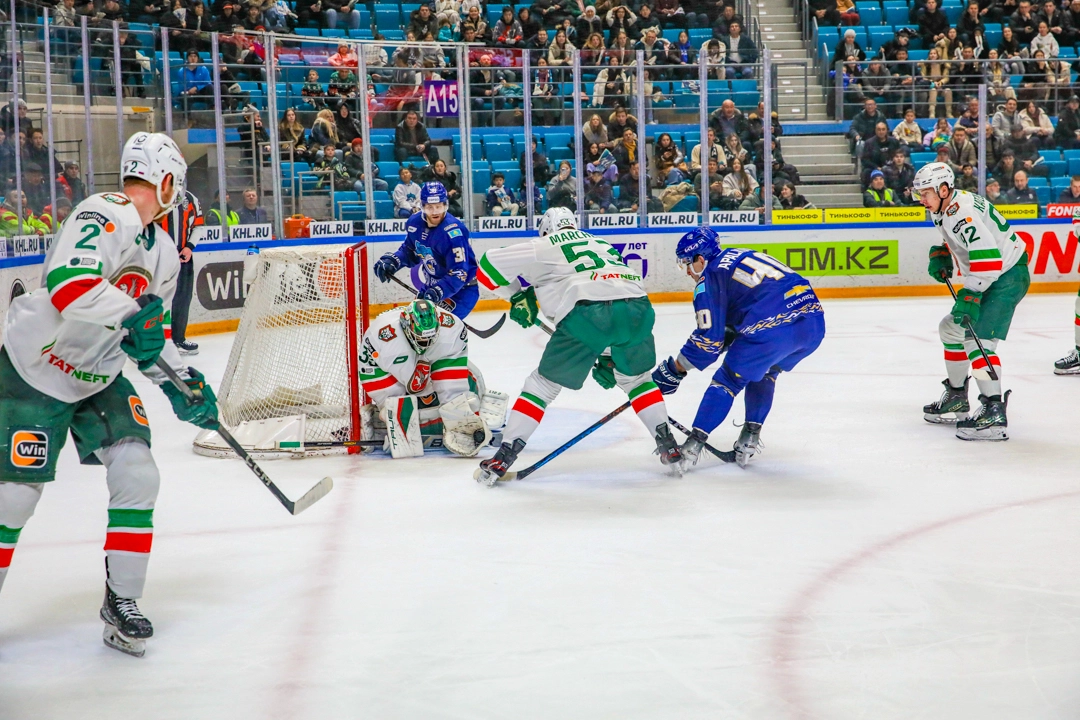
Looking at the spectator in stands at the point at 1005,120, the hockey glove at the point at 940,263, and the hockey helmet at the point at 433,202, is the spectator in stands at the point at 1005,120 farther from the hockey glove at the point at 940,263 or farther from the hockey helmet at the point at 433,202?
the hockey helmet at the point at 433,202

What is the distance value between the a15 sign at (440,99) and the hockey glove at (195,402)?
7.81 m

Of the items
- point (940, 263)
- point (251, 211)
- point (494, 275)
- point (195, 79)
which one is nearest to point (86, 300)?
point (494, 275)

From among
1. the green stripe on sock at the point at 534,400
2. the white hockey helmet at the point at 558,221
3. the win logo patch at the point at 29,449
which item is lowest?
the green stripe on sock at the point at 534,400

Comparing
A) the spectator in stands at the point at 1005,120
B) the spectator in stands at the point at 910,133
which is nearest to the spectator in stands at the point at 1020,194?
the spectator in stands at the point at 1005,120

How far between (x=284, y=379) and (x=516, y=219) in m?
5.77

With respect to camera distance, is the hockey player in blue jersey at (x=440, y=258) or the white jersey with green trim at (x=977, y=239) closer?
the white jersey with green trim at (x=977, y=239)

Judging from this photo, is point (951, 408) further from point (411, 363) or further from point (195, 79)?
point (195, 79)

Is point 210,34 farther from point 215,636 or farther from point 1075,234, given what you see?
point 1075,234

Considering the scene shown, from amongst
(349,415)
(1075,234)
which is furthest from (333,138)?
(1075,234)

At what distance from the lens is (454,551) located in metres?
3.39

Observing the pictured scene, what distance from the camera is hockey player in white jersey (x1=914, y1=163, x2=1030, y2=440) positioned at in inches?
192

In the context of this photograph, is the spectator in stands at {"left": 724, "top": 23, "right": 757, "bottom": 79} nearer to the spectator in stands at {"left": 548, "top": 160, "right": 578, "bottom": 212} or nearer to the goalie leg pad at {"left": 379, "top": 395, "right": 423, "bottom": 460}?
the spectator in stands at {"left": 548, "top": 160, "right": 578, "bottom": 212}

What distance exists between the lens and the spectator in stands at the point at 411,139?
1019 cm

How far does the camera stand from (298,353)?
519 cm
